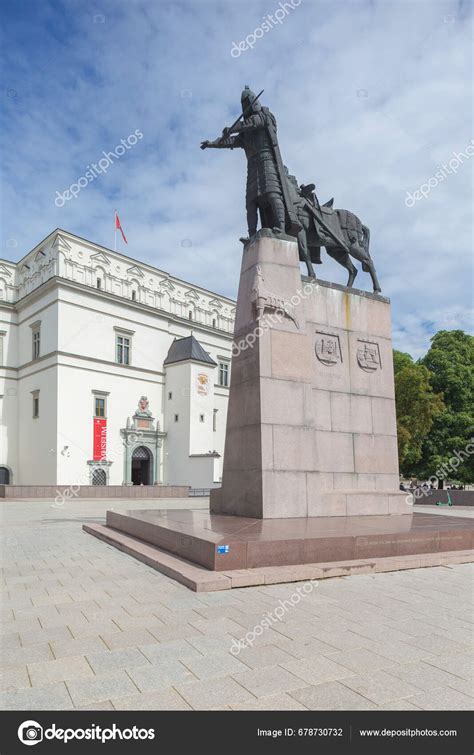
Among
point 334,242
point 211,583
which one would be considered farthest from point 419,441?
point 211,583

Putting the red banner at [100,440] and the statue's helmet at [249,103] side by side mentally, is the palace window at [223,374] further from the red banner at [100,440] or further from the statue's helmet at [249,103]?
the statue's helmet at [249,103]

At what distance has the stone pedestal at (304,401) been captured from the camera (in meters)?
10.4

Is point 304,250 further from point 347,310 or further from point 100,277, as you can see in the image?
point 100,277

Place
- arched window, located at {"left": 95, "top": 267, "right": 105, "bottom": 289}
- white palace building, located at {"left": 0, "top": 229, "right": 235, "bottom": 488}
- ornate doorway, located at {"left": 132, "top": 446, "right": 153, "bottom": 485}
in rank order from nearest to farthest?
white palace building, located at {"left": 0, "top": 229, "right": 235, "bottom": 488} → arched window, located at {"left": 95, "top": 267, "right": 105, "bottom": 289} → ornate doorway, located at {"left": 132, "top": 446, "right": 153, "bottom": 485}

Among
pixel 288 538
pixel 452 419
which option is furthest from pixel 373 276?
pixel 452 419

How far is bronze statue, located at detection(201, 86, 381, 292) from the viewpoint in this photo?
11.9 metres

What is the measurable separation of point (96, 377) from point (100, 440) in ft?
15.4

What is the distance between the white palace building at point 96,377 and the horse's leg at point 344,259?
27.3 metres

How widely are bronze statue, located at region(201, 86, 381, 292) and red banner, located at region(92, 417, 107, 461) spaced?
94.8 ft

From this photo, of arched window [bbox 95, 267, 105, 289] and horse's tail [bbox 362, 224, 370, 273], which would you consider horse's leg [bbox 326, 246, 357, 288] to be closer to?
horse's tail [bbox 362, 224, 370, 273]

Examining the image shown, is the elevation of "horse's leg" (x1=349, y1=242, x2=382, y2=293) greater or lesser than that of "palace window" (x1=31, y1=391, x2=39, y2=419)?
greater

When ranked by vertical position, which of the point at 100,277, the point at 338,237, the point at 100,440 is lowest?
the point at 100,440

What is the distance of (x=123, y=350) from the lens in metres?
43.1

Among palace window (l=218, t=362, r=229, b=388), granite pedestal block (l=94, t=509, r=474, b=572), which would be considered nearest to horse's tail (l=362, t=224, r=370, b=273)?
granite pedestal block (l=94, t=509, r=474, b=572)
